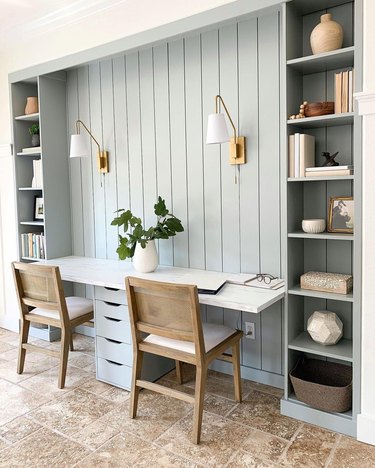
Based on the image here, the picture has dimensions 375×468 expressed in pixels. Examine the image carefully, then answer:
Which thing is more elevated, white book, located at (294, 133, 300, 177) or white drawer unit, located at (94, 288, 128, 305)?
white book, located at (294, 133, 300, 177)

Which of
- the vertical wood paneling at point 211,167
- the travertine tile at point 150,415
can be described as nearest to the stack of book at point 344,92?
the vertical wood paneling at point 211,167

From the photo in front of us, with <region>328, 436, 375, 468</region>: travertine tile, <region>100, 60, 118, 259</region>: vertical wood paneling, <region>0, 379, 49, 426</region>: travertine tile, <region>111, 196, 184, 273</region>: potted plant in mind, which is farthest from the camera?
<region>100, 60, 118, 259</region>: vertical wood paneling

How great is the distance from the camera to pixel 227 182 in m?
2.81

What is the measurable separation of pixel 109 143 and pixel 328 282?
6.76 feet

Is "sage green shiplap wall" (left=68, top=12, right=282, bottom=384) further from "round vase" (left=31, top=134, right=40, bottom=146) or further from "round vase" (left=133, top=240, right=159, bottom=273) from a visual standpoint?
"round vase" (left=31, top=134, right=40, bottom=146)

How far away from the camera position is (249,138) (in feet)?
8.82

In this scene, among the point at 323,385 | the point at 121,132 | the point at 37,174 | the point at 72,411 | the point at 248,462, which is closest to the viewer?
the point at 248,462

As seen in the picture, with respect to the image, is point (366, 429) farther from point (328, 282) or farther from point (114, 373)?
point (114, 373)

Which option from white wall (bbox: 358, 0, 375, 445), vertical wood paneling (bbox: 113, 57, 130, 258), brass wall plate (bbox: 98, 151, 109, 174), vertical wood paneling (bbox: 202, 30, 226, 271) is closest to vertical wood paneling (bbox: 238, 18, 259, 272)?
vertical wood paneling (bbox: 202, 30, 226, 271)

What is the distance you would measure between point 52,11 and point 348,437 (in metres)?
3.44

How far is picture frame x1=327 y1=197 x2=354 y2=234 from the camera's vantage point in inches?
89.8

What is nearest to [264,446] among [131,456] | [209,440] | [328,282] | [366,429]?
[209,440]

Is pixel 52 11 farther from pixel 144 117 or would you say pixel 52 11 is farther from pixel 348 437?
pixel 348 437

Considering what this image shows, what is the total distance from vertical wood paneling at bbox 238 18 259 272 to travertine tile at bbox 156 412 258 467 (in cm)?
97
